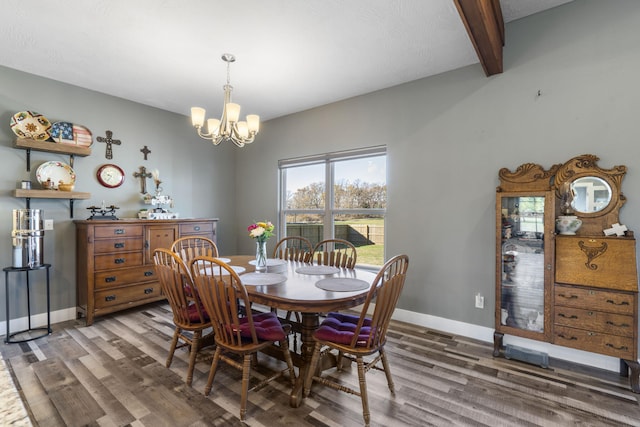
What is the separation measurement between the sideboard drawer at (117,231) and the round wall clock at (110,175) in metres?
0.68

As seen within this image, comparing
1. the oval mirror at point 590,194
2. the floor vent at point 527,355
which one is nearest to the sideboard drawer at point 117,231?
the floor vent at point 527,355

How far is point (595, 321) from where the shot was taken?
218 centimetres

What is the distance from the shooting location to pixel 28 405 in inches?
74.7

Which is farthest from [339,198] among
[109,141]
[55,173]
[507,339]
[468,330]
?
[55,173]

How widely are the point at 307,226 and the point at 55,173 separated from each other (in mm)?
2999

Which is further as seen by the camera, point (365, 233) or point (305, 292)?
point (365, 233)

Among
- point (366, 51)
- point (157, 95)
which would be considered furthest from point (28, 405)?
point (366, 51)

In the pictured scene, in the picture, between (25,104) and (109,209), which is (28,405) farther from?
(25,104)

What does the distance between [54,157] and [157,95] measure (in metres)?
1.32

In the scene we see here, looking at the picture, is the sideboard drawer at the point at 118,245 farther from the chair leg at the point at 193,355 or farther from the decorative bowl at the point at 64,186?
the chair leg at the point at 193,355

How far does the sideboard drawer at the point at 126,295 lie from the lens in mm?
3277

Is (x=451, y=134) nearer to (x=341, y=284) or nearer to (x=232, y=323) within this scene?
(x=341, y=284)

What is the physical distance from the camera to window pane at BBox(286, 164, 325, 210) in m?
4.26

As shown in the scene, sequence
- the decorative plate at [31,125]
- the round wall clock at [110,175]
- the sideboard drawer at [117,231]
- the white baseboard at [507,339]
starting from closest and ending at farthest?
the white baseboard at [507,339] → the decorative plate at [31,125] → the sideboard drawer at [117,231] → the round wall clock at [110,175]
